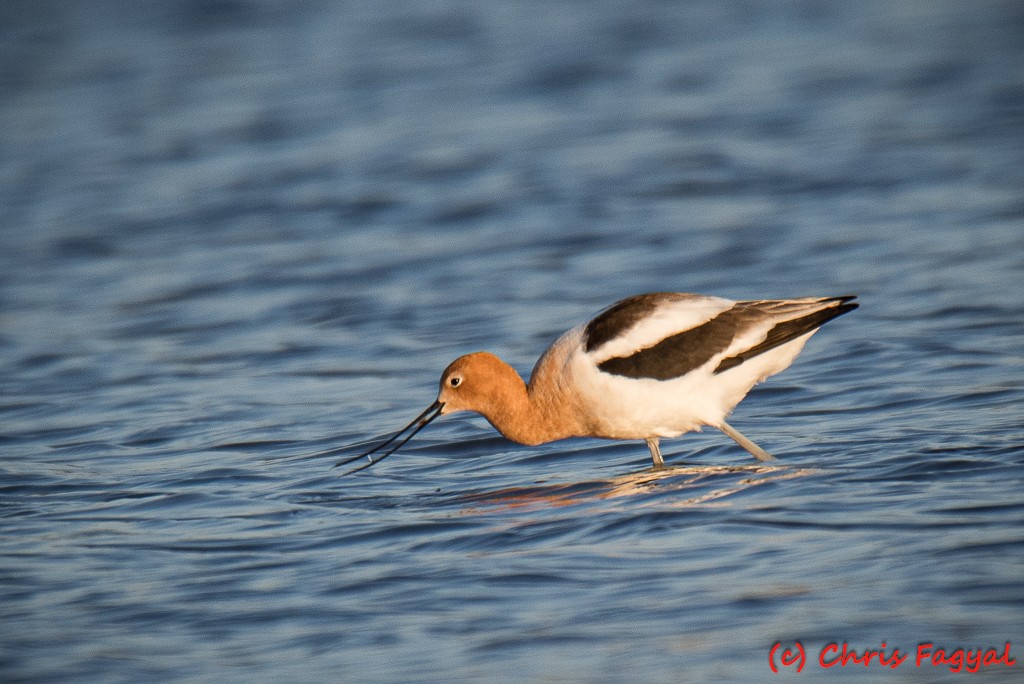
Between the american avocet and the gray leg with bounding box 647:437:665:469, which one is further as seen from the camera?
the gray leg with bounding box 647:437:665:469

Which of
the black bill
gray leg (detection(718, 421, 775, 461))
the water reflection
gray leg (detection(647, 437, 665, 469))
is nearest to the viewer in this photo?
the water reflection

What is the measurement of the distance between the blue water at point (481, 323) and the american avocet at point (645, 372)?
248 mm

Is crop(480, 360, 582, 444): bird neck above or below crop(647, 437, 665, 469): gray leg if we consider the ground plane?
above

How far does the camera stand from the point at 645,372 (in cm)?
736

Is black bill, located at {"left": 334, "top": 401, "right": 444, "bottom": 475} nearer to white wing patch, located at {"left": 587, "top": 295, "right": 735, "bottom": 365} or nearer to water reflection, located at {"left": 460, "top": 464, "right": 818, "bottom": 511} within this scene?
water reflection, located at {"left": 460, "top": 464, "right": 818, "bottom": 511}

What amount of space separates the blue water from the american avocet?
0.25 metres

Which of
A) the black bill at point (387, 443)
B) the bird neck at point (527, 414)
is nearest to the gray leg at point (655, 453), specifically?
the bird neck at point (527, 414)

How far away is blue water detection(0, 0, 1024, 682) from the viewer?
554 cm

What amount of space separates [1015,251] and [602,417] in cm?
464

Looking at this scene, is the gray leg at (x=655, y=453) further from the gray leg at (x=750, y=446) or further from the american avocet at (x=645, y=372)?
the gray leg at (x=750, y=446)

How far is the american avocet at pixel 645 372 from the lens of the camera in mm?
7359

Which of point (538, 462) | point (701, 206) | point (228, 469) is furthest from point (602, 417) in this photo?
point (701, 206)

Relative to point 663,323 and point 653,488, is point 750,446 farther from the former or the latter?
point 663,323

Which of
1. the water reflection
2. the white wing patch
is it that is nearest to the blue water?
the water reflection
